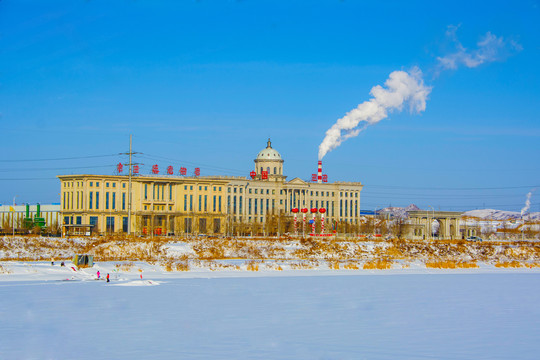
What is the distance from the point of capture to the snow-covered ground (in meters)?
16.6

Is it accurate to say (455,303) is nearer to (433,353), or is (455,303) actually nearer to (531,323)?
(531,323)

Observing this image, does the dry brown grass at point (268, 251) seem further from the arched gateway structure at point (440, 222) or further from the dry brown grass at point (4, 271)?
the arched gateway structure at point (440, 222)

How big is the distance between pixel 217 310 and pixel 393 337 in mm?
7098

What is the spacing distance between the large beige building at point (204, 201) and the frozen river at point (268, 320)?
8871 cm

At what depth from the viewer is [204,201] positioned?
140 metres

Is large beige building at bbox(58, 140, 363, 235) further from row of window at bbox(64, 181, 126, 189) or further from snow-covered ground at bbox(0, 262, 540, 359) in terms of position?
snow-covered ground at bbox(0, 262, 540, 359)

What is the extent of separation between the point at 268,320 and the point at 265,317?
1.98 feet

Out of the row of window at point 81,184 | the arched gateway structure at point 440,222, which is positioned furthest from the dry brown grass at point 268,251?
the arched gateway structure at point 440,222

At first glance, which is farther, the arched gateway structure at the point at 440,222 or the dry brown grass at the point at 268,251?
the arched gateway structure at the point at 440,222

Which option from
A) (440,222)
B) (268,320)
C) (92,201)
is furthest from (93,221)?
(268,320)

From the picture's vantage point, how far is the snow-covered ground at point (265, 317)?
16.6 m

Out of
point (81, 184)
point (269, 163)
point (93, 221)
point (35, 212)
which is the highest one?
point (269, 163)

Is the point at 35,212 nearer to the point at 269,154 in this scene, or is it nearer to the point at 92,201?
the point at 92,201

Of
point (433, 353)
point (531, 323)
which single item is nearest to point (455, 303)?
point (531, 323)
